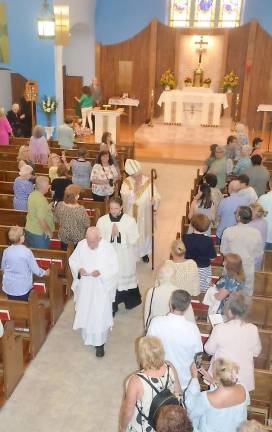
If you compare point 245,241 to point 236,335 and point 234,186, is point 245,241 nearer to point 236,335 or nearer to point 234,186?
point 234,186

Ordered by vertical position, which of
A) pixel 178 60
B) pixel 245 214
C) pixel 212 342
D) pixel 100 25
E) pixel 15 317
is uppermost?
pixel 100 25

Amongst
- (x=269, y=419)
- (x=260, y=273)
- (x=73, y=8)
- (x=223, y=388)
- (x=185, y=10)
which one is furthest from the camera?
(x=185, y=10)

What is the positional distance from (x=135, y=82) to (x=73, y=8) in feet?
12.7

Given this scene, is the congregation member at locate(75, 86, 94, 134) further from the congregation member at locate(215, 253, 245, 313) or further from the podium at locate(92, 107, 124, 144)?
the congregation member at locate(215, 253, 245, 313)

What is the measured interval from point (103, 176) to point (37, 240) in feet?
5.81

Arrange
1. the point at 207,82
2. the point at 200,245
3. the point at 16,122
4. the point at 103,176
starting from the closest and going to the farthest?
the point at 200,245 → the point at 103,176 → the point at 16,122 → the point at 207,82

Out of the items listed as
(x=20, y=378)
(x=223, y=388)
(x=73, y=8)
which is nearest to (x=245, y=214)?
(x=223, y=388)

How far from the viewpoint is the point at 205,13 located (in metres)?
17.5

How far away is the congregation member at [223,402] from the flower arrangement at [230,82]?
15174 millimetres

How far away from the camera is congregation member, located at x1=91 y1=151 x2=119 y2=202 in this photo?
790 centimetres

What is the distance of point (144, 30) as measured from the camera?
17.8 m

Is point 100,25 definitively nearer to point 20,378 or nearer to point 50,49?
point 50,49

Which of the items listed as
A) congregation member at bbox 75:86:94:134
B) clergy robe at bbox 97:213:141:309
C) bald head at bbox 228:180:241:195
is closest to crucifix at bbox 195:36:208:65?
congregation member at bbox 75:86:94:134

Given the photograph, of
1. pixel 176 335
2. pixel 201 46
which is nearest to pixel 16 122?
pixel 201 46
